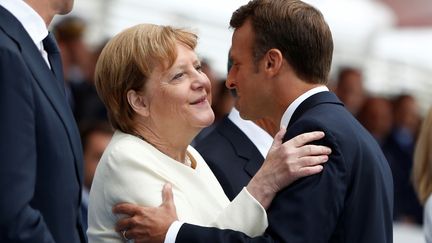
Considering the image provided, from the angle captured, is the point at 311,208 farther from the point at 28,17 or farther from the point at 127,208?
the point at 28,17

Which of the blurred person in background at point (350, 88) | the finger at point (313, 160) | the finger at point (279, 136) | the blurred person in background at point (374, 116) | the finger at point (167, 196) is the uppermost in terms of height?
the finger at point (313, 160)

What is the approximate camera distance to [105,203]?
3.47 meters

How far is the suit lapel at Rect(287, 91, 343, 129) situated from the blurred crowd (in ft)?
10.8

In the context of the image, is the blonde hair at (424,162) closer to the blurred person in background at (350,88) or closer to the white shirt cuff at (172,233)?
the white shirt cuff at (172,233)

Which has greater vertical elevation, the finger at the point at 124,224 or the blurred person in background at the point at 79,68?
the finger at the point at 124,224

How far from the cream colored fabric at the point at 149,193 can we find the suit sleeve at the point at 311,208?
3.3 inches

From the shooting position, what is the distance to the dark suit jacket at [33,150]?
2838 millimetres

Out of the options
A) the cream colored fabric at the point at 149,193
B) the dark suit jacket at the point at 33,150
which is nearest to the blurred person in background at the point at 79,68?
the cream colored fabric at the point at 149,193

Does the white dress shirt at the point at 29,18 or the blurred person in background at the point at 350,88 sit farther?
the blurred person in background at the point at 350,88

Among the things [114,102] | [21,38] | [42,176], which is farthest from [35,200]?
[114,102]

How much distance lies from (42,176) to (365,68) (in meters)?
10.4

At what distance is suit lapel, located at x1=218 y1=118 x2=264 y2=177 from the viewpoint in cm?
429

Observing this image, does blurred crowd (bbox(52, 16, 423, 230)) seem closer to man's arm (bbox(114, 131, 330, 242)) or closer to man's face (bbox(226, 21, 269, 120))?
man's face (bbox(226, 21, 269, 120))

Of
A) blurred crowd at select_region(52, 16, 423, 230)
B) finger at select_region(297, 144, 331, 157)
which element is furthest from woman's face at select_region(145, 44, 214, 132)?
blurred crowd at select_region(52, 16, 423, 230)
